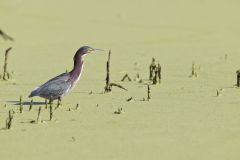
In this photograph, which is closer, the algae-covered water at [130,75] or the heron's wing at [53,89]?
the algae-covered water at [130,75]

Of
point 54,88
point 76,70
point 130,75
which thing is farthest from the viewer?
point 130,75

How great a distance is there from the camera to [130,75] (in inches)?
470

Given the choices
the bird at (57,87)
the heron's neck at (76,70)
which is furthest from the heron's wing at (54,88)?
the heron's neck at (76,70)

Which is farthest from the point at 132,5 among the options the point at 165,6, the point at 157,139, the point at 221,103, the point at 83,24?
the point at 157,139

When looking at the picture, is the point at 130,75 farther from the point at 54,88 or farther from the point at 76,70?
the point at 54,88

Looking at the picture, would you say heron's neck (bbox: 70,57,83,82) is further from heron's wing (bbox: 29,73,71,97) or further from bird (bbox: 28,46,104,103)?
heron's wing (bbox: 29,73,71,97)

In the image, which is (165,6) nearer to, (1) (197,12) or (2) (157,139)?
(1) (197,12)

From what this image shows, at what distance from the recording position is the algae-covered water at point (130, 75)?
703 centimetres

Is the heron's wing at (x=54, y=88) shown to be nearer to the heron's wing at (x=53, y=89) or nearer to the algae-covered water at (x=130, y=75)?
the heron's wing at (x=53, y=89)

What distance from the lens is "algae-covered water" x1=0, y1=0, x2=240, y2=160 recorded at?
23.1 feet

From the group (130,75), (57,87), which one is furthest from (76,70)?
(130,75)

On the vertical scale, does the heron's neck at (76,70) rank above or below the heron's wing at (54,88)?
above

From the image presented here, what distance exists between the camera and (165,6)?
21156 mm

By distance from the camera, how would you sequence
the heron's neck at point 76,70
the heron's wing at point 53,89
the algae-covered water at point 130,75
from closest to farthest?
the algae-covered water at point 130,75 → the heron's wing at point 53,89 → the heron's neck at point 76,70
